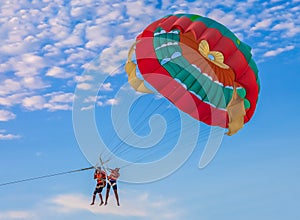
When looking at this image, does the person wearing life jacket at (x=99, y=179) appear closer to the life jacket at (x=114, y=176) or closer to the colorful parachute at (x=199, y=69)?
the life jacket at (x=114, y=176)

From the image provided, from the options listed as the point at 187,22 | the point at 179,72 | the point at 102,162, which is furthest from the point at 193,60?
the point at 102,162

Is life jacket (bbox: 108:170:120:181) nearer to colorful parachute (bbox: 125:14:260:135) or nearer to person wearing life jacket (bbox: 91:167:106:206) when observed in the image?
person wearing life jacket (bbox: 91:167:106:206)

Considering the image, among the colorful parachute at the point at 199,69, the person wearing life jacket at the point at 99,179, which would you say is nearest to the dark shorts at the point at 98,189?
the person wearing life jacket at the point at 99,179

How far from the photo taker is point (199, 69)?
19.7 metres

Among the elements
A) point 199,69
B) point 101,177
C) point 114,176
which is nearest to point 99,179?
point 101,177

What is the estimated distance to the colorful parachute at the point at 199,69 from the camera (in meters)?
17.8

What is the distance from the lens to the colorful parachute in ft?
58.3

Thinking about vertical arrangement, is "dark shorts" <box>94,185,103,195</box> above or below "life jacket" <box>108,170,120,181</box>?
below

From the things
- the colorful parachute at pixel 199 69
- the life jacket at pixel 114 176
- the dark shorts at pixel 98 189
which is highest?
the colorful parachute at pixel 199 69

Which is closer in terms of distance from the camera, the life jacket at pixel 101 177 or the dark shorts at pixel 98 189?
the life jacket at pixel 101 177

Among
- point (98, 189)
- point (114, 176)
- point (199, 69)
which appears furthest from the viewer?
point (199, 69)

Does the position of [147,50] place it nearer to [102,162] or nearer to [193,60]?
[193,60]

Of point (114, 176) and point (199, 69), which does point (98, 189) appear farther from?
point (199, 69)

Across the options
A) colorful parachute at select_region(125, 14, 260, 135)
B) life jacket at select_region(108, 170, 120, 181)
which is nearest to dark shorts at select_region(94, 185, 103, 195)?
life jacket at select_region(108, 170, 120, 181)
